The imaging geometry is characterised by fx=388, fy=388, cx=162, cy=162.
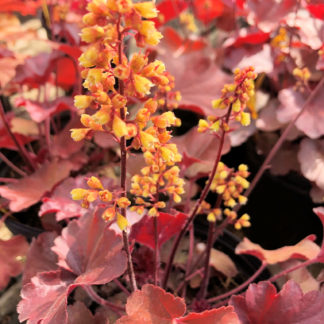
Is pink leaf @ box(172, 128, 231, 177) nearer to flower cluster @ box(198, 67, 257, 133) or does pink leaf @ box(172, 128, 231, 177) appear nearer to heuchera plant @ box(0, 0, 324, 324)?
heuchera plant @ box(0, 0, 324, 324)

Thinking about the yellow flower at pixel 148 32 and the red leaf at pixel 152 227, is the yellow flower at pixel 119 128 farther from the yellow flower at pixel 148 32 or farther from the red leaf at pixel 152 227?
the red leaf at pixel 152 227

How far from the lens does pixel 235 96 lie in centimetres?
52

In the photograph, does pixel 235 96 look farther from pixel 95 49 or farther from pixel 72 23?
pixel 72 23

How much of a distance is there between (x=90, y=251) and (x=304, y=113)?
0.64m

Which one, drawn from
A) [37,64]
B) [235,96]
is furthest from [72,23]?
[235,96]

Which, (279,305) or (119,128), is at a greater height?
(119,128)

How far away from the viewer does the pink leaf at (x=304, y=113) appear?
37.4 inches

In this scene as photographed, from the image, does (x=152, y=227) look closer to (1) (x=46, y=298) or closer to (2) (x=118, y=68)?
(1) (x=46, y=298)

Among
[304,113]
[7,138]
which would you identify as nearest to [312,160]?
[304,113]

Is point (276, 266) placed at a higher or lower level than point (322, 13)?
lower

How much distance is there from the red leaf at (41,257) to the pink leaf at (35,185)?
93 mm

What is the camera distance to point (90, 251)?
0.67m

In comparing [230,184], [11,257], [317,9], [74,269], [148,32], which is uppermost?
[148,32]

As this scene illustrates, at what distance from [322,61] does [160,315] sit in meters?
0.73
